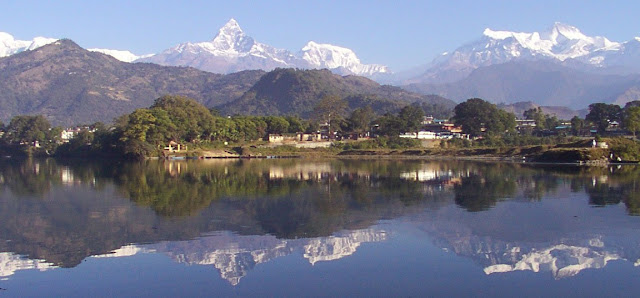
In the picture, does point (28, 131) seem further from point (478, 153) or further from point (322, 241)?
point (322, 241)

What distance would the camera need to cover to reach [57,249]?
56.5 feet

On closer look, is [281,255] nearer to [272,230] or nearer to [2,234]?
[272,230]

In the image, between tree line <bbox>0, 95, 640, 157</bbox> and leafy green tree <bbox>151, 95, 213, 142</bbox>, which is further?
leafy green tree <bbox>151, 95, 213, 142</bbox>

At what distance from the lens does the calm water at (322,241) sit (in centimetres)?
1371

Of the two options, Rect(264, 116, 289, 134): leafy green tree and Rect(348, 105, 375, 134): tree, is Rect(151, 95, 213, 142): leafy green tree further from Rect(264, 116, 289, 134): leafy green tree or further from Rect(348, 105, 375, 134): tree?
Rect(348, 105, 375, 134): tree

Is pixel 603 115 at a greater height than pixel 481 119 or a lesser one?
greater

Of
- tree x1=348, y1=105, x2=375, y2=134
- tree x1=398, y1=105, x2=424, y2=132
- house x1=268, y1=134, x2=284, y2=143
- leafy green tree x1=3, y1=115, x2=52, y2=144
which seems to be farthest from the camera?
tree x1=348, y1=105, x2=375, y2=134

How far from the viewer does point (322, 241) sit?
58.7 feet

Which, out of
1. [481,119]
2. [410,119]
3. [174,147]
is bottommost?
[174,147]

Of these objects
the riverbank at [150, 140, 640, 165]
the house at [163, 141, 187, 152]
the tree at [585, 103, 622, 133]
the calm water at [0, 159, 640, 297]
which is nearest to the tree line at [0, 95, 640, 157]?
the tree at [585, 103, 622, 133]

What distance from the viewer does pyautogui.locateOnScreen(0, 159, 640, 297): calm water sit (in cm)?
1371

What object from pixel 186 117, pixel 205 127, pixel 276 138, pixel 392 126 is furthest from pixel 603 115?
pixel 186 117

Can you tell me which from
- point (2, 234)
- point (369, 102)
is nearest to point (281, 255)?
point (2, 234)

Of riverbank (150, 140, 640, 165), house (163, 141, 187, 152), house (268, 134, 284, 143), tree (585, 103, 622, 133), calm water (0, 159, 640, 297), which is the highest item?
tree (585, 103, 622, 133)
